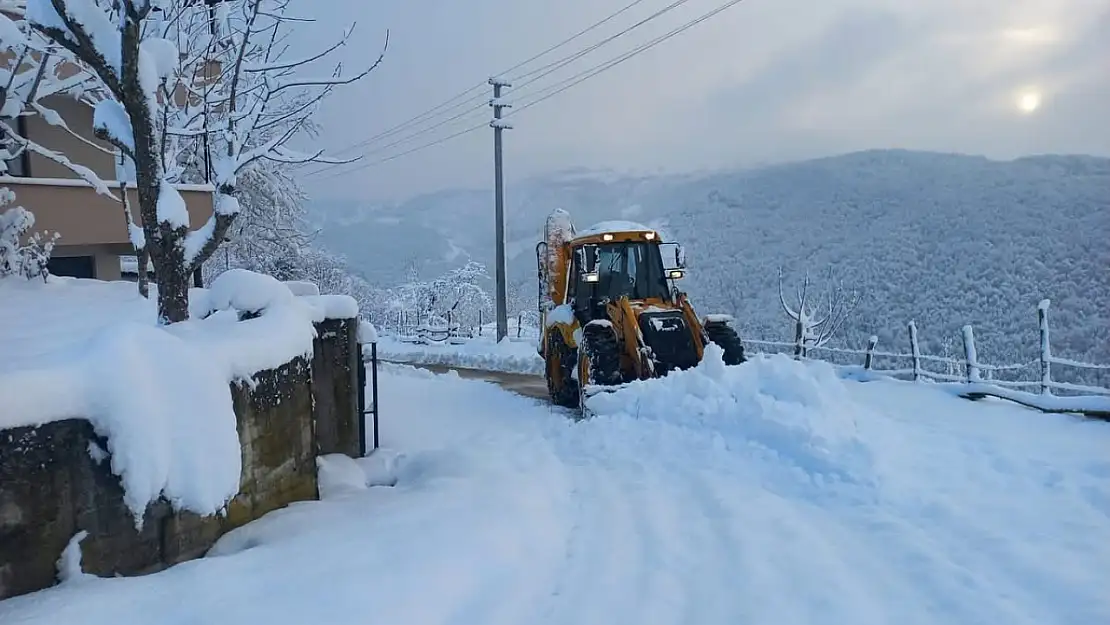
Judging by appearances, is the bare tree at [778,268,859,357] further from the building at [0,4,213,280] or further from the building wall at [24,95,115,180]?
the building wall at [24,95,115,180]

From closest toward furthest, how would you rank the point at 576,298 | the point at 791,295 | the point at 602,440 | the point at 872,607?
the point at 872,607 → the point at 602,440 → the point at 576,298 → the point at 791,295

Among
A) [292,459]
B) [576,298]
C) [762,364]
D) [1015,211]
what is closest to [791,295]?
[1015,211]

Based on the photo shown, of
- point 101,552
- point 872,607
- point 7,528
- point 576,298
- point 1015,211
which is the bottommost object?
point 872,607

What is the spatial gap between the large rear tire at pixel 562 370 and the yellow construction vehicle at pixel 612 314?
0.02 metres

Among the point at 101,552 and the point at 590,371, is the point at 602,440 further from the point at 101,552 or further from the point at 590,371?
the point at 101,552

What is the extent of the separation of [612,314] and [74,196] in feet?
33.2

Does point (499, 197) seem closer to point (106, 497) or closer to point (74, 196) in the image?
point (74, 196)

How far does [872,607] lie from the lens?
4.18 m

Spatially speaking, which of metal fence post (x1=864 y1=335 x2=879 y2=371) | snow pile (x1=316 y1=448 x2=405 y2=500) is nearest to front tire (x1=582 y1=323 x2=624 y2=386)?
snow pile (x1=316 y1=448 x2=405 y2=500)

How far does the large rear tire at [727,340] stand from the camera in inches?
449

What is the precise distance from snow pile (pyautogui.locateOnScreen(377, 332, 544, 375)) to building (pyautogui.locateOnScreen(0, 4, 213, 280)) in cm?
959

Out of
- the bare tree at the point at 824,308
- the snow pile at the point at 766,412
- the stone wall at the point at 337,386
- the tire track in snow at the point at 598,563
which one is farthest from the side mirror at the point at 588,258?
the bare tree at the point at 824,308

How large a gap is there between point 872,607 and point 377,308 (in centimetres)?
6156

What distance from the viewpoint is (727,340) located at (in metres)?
11.6
